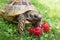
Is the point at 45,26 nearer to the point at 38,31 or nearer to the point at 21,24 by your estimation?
the point at 38,31

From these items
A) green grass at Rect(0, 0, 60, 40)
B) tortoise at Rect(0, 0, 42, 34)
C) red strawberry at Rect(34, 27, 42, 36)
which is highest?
tortoise at Rect(0, 0, 42, 34)

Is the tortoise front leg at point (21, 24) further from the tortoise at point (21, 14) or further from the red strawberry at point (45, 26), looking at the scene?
the red strawberry at point (45, 26)

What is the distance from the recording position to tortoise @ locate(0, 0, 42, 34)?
3451 mm

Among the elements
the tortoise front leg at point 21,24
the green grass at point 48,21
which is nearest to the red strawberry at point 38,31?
the green grass at point 48,21

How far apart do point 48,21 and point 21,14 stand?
0.80 metres

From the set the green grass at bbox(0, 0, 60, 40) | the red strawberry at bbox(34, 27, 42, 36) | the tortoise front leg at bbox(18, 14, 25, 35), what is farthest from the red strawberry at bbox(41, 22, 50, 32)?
the tortoise front leg at bbox(18, 14, 25, 35)

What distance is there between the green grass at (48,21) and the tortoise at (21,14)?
0.33ft

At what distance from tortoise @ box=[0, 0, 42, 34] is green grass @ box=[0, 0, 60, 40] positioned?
0.10m

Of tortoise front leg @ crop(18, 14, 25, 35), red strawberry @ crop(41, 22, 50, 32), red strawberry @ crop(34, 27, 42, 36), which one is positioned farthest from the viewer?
red strawberry @ crop(41, 22, 50, 32)

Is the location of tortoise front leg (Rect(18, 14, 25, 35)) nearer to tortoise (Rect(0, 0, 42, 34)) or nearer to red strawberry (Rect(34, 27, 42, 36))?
tortoise (Rect(0, 0, 42, 34))

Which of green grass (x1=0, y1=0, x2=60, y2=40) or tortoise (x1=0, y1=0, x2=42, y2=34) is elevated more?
tortoise (x1=0, y1=0, x2=42, y2=34)

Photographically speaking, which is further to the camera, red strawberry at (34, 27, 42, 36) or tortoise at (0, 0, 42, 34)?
tortoise at (0, 0, 42, 34)

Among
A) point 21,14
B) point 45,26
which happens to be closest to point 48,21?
point 45,26

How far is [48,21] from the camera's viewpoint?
13.6 ft
